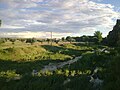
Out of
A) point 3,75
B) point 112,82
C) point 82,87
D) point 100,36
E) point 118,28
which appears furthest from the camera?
point 100,36

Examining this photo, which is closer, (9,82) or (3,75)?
(9,82)

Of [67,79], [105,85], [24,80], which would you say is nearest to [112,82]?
[105,85]

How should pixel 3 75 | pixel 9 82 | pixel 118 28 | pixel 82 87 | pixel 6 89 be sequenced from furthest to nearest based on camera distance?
1. pixel 118 28
2. pixel 3 75
3. pixel 9 82
4. pixel 6 89
5. pixel 82 87

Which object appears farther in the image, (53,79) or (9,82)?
(9,82)

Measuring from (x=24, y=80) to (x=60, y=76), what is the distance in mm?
4021

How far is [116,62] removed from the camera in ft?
65.0

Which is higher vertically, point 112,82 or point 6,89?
point 112,82

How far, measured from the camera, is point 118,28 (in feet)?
327

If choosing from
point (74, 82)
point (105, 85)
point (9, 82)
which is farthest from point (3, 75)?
point (105, 85)

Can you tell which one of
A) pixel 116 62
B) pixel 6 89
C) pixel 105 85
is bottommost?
pixel 6 89

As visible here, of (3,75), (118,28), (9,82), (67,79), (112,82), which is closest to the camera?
(112,82)

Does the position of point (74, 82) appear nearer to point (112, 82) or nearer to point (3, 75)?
point (112, 82)

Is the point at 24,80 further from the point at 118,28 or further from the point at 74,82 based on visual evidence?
the point at 118,28

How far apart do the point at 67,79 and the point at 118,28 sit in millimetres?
74754
